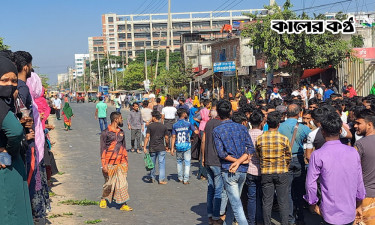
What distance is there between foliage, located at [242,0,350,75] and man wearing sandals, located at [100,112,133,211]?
1614 centimetres

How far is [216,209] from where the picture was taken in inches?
319

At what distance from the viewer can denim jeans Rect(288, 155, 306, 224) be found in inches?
316

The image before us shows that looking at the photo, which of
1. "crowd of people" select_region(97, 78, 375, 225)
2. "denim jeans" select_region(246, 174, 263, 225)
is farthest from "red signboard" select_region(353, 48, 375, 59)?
"denim jeans" select_region(246, 174, 263, 225)

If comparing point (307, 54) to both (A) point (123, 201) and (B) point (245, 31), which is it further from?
(A) point (123, 201)

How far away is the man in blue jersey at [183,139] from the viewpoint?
38.8ft

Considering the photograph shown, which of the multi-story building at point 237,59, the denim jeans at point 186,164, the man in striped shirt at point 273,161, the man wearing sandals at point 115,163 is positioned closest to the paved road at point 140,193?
the denim jeans at point 186,164

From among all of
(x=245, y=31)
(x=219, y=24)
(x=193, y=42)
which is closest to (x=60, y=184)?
(x=245, y=31)

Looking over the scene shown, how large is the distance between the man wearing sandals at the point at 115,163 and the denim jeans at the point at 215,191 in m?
1.79

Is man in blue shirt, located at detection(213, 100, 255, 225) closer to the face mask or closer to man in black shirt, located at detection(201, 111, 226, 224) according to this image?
man in black shirt, located at detection(201, 111, 226, 224)

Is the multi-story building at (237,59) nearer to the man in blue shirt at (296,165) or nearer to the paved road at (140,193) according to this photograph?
the paved road at (140,193)

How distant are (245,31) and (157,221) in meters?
18.3

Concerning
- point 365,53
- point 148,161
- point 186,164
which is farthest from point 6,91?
point 365,53

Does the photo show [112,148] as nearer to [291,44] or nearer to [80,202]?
[80,202]

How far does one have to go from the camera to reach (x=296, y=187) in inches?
326
